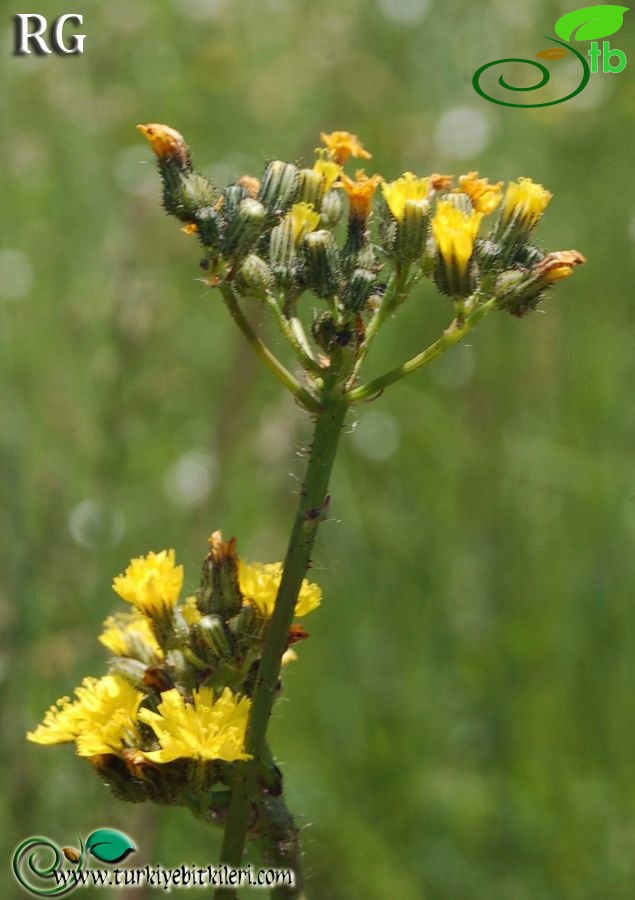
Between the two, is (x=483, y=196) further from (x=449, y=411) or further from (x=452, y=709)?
(x=449, y=411)

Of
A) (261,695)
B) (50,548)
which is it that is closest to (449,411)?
(50,548)

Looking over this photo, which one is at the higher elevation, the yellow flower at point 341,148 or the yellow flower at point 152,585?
the yellow flower at point 341,148

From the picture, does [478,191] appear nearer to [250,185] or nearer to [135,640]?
[250,185]

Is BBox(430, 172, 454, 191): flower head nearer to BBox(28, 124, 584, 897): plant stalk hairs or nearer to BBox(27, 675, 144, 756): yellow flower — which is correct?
BBox(28, 124, 584, 897): plant stalk hairs

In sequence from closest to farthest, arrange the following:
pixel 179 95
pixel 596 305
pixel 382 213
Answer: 1. pixel 382 213
2. pixel 596 305
3. pixel 179 95

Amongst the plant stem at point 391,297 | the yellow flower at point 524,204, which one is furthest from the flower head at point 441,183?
the plant stem at point 391,297

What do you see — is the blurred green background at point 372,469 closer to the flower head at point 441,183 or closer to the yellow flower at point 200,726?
the flower head at point 441,183

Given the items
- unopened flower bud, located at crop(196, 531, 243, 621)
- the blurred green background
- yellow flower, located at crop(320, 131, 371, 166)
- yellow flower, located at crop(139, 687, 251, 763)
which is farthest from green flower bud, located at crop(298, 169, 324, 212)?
the blurred green background
